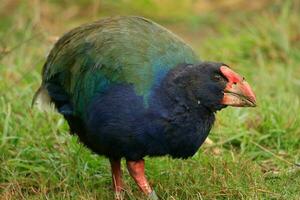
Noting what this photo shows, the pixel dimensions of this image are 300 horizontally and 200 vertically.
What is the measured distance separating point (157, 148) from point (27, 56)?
2859 mm

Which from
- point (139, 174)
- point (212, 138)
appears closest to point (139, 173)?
point (139, 174)

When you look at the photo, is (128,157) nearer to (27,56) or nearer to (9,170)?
(9,170)

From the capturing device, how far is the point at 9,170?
16.4ft

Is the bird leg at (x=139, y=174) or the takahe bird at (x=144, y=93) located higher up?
the takahe bird at (x=144, y=93)

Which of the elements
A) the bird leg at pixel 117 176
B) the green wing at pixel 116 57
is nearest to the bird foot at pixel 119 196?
the bird leg at pixel 117 176

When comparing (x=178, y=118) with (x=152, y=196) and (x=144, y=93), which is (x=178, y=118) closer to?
(x=144, y=93)

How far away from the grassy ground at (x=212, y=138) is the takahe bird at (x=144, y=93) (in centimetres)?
35

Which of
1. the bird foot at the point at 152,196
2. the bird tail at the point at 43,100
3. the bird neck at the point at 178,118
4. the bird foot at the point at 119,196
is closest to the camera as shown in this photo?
the bird neck at the point at 178,118

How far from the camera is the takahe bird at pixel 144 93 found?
4121 millimetres

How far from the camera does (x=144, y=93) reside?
414 cm

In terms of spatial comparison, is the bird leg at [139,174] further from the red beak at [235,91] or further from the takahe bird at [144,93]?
the red beak at [235,91]

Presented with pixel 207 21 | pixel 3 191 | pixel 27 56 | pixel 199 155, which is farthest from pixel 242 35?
pixel 3 191

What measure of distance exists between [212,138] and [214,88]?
1260 mm

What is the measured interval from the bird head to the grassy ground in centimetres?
51
